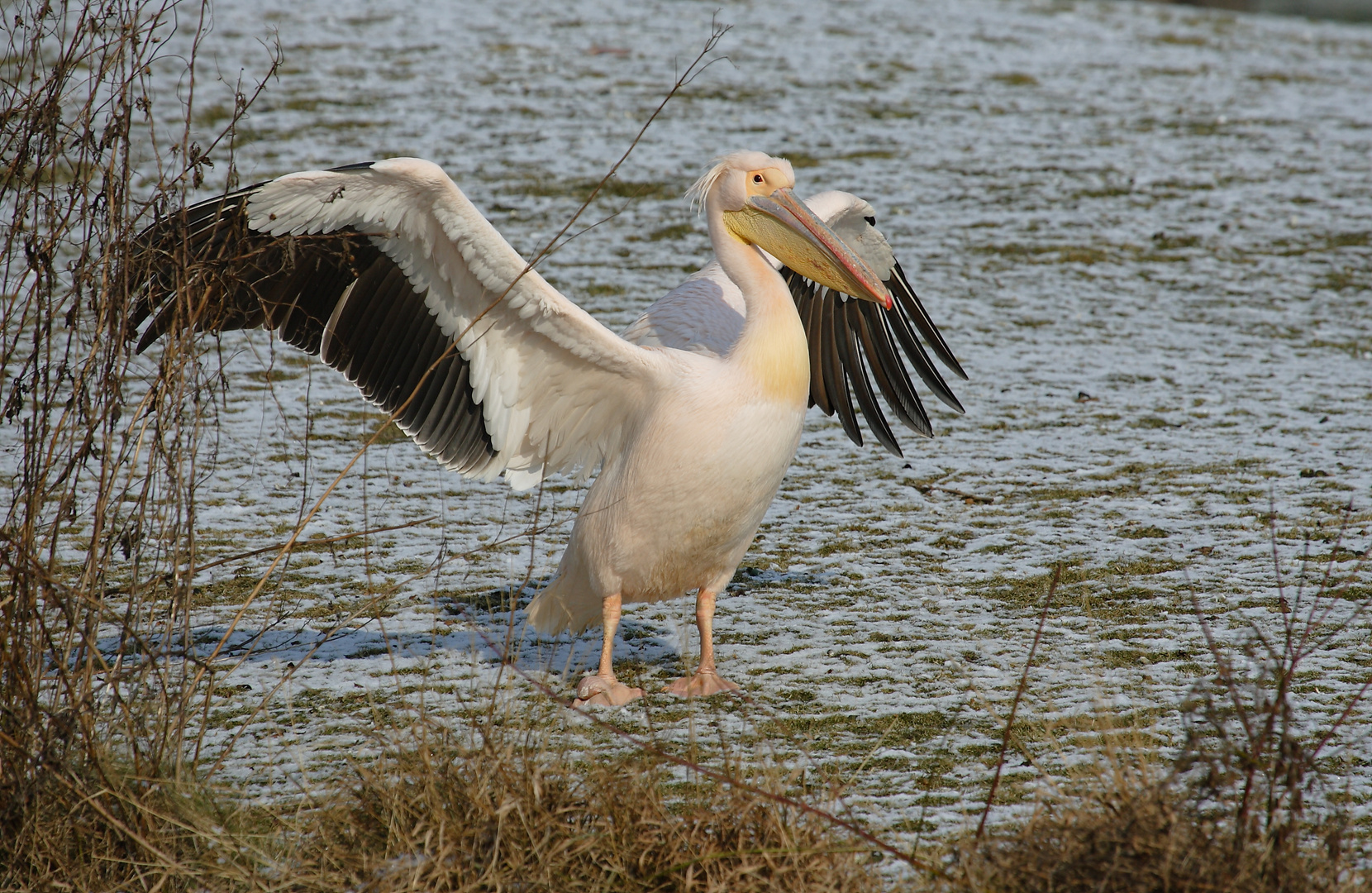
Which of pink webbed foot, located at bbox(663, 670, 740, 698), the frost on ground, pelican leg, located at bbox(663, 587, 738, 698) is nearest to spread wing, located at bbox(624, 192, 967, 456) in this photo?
the frost on ground

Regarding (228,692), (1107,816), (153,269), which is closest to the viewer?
(1107,816)

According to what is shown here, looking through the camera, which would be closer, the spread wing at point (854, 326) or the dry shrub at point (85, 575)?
the dry shrub at point (85, 575)

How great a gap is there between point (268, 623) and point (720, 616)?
149 cm

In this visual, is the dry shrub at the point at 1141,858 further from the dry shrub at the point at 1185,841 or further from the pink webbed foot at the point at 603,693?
the pink webbed foot at the point at 603,693

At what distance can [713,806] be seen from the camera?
2.71m

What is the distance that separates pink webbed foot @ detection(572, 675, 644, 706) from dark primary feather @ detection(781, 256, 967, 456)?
148cm

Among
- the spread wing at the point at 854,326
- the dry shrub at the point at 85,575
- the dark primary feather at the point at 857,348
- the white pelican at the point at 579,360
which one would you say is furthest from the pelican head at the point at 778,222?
the dry shrub at the point at 85,575

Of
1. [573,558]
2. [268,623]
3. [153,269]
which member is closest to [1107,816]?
[573,558]

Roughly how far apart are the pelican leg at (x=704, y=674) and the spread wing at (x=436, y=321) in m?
0.56

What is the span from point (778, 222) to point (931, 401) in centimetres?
304

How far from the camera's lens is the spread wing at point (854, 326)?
4230mm

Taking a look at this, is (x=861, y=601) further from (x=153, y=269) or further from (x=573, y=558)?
(x=153, y=269)

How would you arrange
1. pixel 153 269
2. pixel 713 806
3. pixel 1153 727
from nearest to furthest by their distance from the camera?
pixel 713 806 → pixel 153 269 → pixel 1153 727

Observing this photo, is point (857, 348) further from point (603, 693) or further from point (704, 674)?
point (603, 693)
